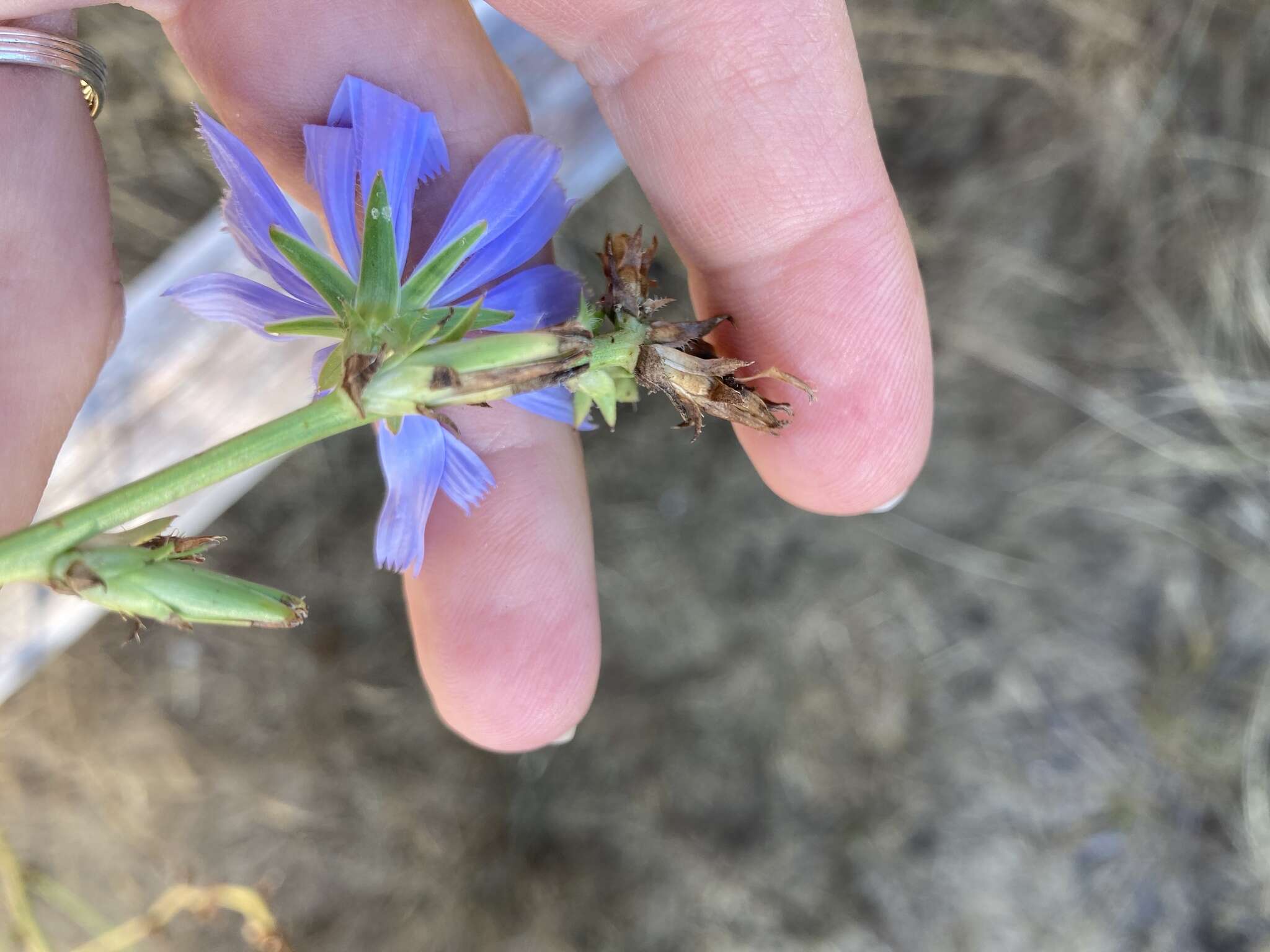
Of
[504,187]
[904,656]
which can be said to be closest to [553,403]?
[504,187]

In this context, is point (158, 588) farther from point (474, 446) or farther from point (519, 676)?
point (519, 676)

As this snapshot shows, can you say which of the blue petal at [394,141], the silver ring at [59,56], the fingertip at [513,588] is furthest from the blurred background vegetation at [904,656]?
the blue petal at [394,141]

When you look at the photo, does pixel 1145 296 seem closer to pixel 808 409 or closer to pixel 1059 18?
pixel 1059 18

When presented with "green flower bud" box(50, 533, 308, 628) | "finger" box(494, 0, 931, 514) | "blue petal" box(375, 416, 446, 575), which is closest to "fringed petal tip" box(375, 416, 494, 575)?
"blue petal" box(375, 416, 446, 575)

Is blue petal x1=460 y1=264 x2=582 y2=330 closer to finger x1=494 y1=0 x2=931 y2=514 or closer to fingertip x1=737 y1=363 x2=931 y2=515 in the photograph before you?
finger x1=494 y1=0 x2=931 y2=514

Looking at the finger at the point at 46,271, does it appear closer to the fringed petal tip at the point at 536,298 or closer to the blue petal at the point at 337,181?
the blue petal at the point at 337,181

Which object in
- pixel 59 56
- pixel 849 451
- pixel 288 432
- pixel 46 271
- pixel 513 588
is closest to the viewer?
pixel 288 432

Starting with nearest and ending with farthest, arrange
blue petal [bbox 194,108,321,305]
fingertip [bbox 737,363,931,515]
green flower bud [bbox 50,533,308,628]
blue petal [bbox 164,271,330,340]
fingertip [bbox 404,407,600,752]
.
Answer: green flower bud [bbox 50,533,308,628], blue petal [bbox 194,108,321,305], blue petal [bbox 164,271,330,340], fingertip [bbox 737,363,931,515], fingertip [bbox 404,407,600,752]
